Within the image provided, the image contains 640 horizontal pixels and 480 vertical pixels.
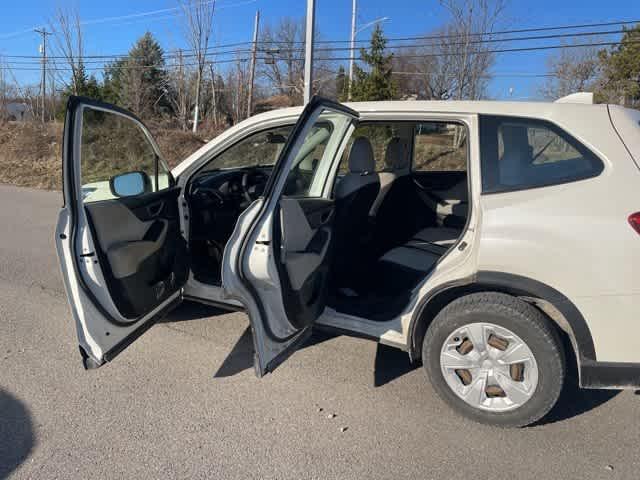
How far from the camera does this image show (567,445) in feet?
7.88

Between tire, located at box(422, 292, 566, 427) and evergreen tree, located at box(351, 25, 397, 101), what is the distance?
1514 centimetres

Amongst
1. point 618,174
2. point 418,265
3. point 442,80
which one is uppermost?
point 442,80

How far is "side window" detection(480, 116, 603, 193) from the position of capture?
7.59 ft

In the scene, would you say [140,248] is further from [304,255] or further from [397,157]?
[397,157]

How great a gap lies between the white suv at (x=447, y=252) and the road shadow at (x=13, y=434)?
49cm

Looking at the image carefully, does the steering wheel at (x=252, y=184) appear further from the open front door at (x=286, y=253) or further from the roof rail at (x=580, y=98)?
the roof rail at (x=580, y=98)

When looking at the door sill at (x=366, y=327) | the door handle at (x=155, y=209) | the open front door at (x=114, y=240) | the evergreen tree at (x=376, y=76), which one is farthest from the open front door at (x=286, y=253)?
the evergreen tree at (x=376, y=76)

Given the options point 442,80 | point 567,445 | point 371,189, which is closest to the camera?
point 567,445

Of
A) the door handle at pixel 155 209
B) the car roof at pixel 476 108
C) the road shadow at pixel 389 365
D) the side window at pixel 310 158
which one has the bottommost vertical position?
the road shadow at pixel 389 365

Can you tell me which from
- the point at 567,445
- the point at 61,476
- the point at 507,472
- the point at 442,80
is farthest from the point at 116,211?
the point at 442,80

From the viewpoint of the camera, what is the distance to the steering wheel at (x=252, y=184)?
3.76 metres

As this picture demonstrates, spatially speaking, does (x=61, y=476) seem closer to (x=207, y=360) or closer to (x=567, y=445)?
(x=207, y=360)

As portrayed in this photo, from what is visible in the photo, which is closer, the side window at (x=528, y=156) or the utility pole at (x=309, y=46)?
the side window at (x=528, y=156)

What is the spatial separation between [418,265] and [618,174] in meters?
1.61
